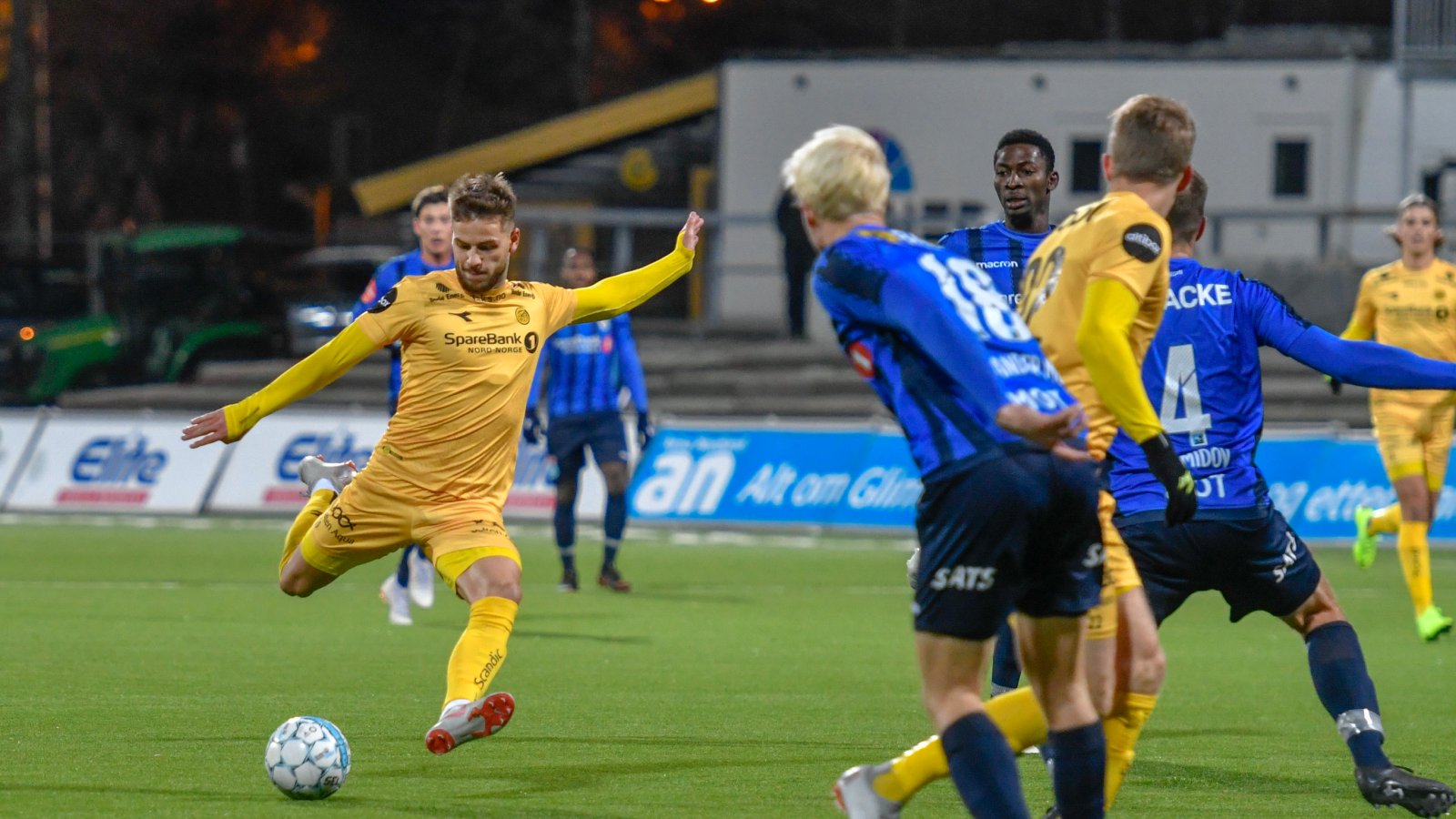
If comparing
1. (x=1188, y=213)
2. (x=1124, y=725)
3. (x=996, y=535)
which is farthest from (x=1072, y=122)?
(x=996, y=535)

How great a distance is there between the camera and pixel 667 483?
1911 cm

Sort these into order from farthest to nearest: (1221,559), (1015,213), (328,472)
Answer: (328,472), (1015,213), (1221,559)

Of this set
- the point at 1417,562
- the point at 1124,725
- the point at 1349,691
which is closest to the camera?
the point at 1124,725

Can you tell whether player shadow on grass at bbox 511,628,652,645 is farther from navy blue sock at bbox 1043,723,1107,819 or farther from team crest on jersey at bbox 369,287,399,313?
navy blue sock at bbox 1043,723,1107,819

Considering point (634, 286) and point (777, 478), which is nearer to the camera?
point (634, 286)

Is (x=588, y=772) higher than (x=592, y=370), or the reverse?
(x=592, y=370)

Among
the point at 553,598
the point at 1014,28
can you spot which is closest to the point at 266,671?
the point at 553,598

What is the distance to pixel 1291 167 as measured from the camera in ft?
93.1

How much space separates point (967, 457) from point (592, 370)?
9.52m

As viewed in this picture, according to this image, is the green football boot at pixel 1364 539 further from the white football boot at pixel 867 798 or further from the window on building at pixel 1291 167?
the window on building at pixel 1291 167

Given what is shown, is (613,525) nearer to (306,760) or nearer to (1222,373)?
(306,760)

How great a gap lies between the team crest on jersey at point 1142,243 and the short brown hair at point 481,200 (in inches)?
100

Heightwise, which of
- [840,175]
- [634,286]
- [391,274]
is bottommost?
[391,274]

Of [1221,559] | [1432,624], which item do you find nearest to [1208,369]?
[1221,559]
